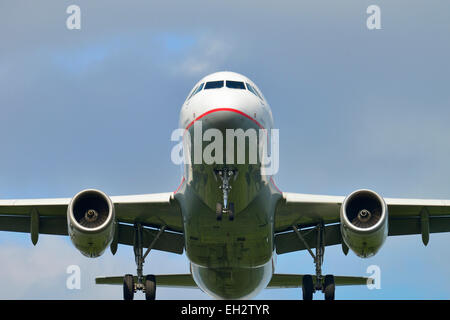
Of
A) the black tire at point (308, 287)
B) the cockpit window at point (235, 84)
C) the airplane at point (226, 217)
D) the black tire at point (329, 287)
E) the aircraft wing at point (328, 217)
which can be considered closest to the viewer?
the airplane at point (226, 217)

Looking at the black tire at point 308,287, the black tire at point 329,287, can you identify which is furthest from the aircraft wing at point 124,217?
the black tire at point 329,287

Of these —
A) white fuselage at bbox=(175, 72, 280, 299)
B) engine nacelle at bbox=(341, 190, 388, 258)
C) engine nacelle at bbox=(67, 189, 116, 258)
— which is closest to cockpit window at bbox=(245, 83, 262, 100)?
white fuselage at bbox=(175, 72, 280, 299)

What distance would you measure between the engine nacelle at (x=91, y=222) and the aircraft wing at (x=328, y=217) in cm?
535

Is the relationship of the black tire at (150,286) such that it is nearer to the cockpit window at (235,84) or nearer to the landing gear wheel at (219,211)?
the landing gear wheel at (219,211)

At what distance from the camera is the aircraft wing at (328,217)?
871 inches

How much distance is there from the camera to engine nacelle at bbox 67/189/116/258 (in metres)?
19.9

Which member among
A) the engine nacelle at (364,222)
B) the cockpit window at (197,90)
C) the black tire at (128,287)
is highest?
the cockpit window at (197,90)

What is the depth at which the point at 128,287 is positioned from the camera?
74.7 ft

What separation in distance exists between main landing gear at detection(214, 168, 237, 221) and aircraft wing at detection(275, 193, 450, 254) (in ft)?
9.33

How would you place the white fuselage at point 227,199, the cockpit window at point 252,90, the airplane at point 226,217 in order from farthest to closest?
the cockpit window at point 252,90 < the airplane at point 226,217 < the white fuselage at point 227,199

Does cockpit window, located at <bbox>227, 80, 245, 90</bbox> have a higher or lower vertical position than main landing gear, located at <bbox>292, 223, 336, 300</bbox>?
higher

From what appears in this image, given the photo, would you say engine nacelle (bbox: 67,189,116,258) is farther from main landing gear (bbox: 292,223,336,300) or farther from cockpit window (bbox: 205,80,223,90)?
main landing gear (bbox: 292,223,336,300)
